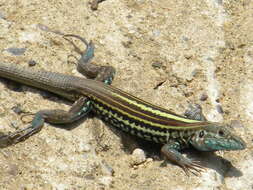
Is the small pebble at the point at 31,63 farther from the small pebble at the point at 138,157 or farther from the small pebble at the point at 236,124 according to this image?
the small pebble at the point at 236,124

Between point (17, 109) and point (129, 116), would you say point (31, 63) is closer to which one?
point (17, 109)

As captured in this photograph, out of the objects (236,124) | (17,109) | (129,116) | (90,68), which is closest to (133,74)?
(90,68)

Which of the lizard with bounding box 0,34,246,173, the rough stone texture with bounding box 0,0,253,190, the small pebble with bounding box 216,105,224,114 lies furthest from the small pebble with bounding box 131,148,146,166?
the small pebble with bounding box 216,105,224,114

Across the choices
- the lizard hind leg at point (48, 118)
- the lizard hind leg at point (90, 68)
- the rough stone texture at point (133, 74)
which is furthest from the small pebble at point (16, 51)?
the lizard hind leg at point (48, 118)

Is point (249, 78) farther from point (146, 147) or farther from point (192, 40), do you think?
point (146, 147)

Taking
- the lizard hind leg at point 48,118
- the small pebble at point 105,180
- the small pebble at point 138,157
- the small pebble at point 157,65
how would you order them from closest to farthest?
the small pebble at point 105,180 < the lizard hind leg at point 48,118 < the small pebble at point 138,157 < the small pebble at point 157,65

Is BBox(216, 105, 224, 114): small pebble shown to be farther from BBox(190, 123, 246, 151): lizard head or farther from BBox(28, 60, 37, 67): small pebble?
BBox(28, 60, 37, 67): small pebble

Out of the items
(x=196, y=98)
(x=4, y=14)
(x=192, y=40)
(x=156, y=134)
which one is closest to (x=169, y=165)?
(x=156, y=134)
